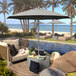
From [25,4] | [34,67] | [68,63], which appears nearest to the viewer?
[68,63]

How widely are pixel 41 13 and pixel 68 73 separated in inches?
103

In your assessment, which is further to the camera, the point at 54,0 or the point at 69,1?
the point at 54,0

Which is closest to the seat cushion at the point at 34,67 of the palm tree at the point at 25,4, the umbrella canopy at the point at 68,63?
the umbrella canopy at the point at 68,63

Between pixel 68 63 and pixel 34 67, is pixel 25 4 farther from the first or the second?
pixel 68 63

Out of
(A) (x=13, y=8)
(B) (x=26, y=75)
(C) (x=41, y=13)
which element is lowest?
(B) (x=26, y=75)

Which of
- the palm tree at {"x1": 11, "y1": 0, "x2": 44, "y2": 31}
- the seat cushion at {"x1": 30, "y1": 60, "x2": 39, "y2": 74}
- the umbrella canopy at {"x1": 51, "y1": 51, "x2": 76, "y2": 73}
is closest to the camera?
the umbrella canopy at {"x1": 51, "y1": 51, "x2": 76, "y2": 73}

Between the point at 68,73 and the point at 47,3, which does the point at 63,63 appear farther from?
the point at 47,3

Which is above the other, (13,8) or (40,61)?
(13,8)

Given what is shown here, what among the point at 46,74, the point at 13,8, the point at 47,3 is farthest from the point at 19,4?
the point at 46,74

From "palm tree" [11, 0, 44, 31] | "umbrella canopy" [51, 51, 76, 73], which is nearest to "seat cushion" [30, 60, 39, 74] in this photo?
"umbrella canopy" [51, 51, 76, 73]

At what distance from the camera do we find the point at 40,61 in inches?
181

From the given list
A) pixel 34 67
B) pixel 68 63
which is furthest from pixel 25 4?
pixel 68 63

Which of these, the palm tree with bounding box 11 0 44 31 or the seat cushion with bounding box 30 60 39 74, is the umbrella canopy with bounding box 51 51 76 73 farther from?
the palm tree with bounding box 11 0 44 31

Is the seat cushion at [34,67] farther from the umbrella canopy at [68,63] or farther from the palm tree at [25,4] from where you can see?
the palm tree at [25,4]
